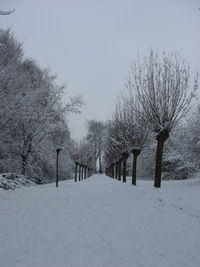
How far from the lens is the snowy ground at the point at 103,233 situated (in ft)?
16.8

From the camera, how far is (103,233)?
22.6ft

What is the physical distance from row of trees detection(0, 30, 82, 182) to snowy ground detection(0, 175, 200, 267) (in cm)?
1066

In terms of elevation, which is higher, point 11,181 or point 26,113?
point 26,113

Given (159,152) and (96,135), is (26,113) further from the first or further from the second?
(96,135)

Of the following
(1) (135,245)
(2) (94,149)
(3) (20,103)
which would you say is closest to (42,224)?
(1) (135,245)

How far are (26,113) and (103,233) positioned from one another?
15666 millimetres

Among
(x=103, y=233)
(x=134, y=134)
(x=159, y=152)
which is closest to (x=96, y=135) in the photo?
(x=134, y=134)

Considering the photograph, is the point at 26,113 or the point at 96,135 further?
the point at 96,135

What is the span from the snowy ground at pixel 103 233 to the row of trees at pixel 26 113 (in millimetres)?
10663

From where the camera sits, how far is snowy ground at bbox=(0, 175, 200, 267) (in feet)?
16.8

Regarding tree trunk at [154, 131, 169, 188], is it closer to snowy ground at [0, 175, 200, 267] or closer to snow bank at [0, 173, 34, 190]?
snowy ground at [0, 175, 200, 267]

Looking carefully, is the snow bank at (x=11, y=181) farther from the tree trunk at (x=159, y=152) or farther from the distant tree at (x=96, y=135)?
the distant tree at (x=96, y=135)

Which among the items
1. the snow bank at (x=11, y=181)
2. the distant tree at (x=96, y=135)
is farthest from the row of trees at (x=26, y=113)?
the distant tree at (x=96, y=135)

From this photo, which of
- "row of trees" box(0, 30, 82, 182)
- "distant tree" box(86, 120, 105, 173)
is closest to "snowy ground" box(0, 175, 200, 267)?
"row of trees" box(0, 30, 82, 182)
